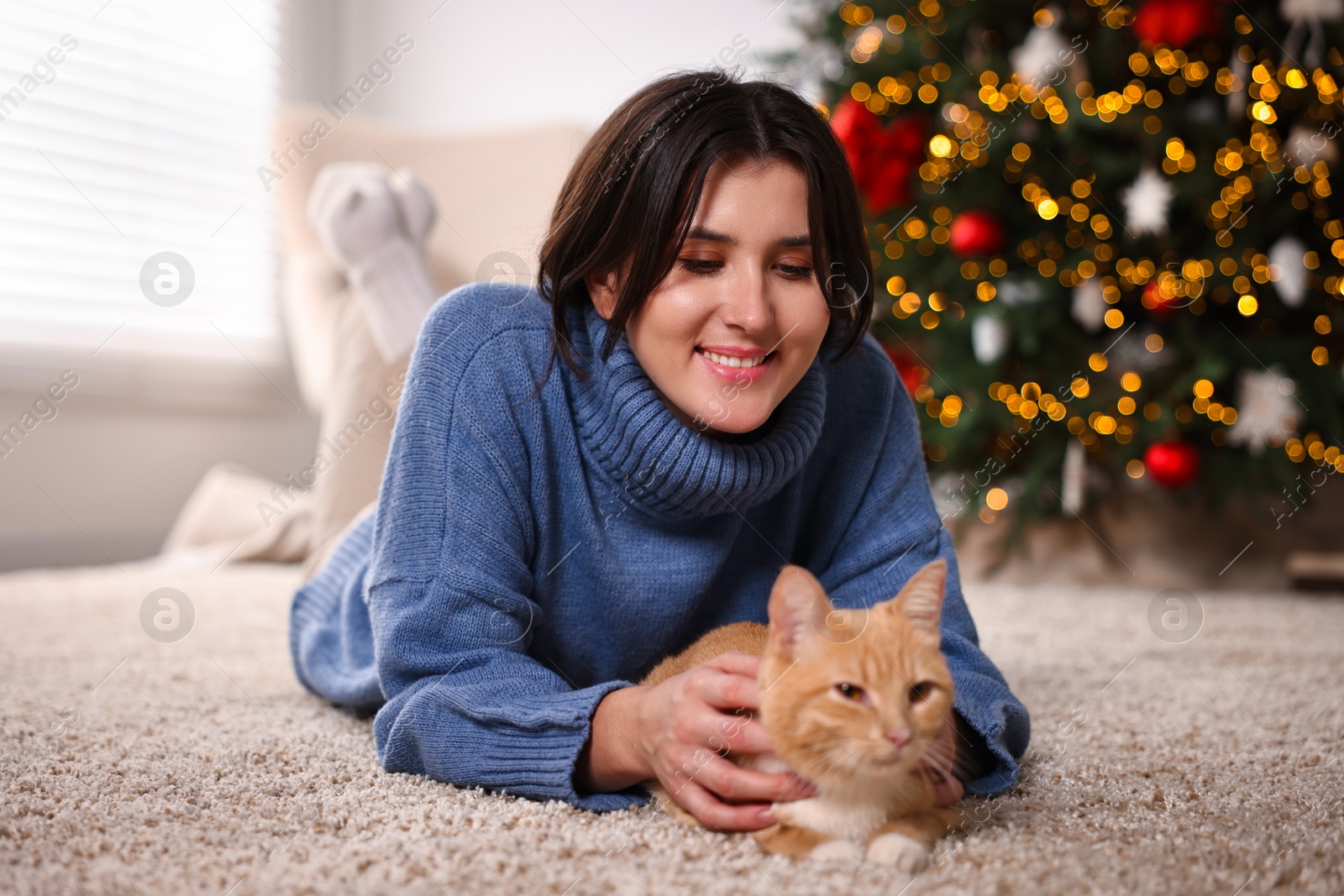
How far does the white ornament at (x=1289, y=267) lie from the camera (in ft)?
6.82

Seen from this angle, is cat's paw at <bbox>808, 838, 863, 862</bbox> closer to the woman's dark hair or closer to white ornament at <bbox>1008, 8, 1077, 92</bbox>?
the woman's dark hair

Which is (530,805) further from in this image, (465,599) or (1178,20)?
(1178,20)

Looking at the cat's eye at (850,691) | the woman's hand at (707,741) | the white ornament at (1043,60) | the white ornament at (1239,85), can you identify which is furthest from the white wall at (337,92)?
the cat's eye at (850,691)

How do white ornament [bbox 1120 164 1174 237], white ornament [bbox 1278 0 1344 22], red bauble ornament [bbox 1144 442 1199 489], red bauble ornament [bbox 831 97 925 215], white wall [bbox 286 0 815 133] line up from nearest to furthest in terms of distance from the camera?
1. white ornament [bbox 1278 0 1344 22]
2. white ornament [bbox 1120 164 1174 237]
3. red bauble ornament [bbox 1144 442 1199 489]
4. red bauble ornament [bbox 831 97 925 215]
5. white wall [bbox 286 0 815 133]

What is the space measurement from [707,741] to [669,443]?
12.5 inches

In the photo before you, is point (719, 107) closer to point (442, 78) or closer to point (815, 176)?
point (815, 176)

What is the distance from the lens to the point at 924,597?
0.72 m

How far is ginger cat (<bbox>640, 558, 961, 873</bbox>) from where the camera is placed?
0.66m

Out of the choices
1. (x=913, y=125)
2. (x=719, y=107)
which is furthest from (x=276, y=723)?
(x=913, y=125)

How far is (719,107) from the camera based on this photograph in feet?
3.10

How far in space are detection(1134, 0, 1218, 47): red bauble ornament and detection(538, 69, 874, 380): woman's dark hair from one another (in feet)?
4.96

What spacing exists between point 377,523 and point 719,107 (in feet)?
1.76

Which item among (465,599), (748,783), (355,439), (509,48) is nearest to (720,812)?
(748,783)

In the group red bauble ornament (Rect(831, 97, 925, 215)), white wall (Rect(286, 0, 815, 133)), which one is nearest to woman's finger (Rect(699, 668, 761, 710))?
red bauble ornament (Rect(831, 97, 925, 215))
